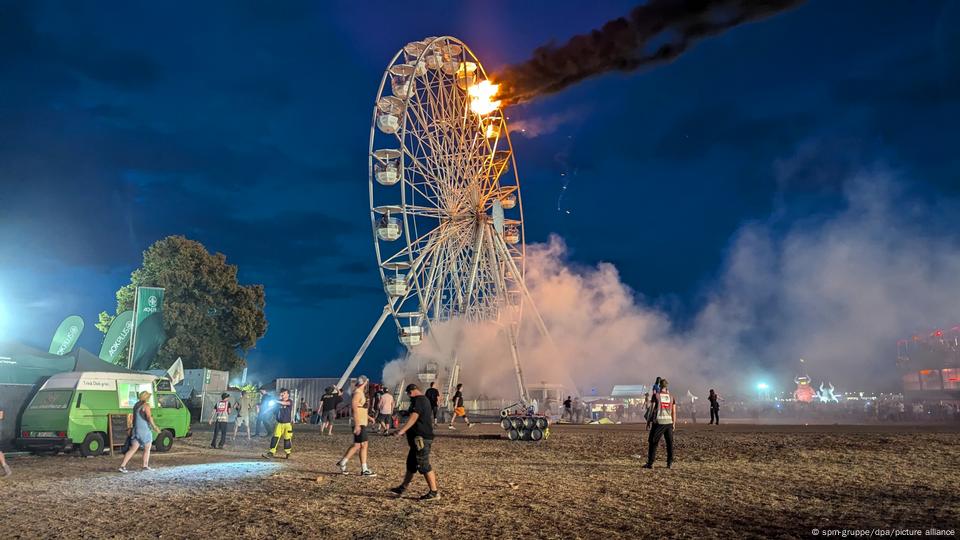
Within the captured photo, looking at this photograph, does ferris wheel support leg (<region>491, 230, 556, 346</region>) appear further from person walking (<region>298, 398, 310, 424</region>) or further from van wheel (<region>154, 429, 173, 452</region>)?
van wheel (<region>154, 429, 173, 452</region>)

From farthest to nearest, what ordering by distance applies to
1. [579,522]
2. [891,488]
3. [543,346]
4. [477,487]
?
[543,346], [477,487], [891,488], [579,522]

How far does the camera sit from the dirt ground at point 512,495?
779 cm

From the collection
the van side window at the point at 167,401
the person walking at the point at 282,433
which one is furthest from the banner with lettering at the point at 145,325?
the person walking at the point at 282,433

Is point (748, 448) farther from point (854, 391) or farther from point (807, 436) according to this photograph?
point (854, 391)

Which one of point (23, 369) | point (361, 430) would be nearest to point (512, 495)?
point (361, 430)

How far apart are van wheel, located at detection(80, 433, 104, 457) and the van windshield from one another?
1.10m

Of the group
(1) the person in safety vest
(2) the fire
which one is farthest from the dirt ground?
(2) the fire

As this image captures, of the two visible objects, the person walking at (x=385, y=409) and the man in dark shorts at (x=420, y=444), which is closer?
the man in dark shorts at (x=420, y=444)

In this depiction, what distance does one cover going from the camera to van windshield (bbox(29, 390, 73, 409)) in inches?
696

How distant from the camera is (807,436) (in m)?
20.1

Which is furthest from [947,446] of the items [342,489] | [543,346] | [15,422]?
[543,346]

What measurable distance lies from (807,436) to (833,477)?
371 inches

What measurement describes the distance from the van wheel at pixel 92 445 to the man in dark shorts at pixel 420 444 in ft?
37.8

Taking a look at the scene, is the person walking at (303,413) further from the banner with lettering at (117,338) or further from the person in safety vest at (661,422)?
the person in safety vest at (661,422)
